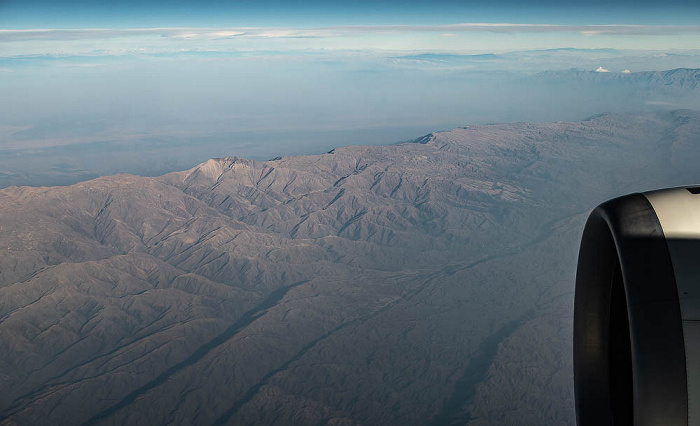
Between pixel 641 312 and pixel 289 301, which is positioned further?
pixel 289 301

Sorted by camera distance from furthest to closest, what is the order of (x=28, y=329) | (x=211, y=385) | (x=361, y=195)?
(x=361, y=195), (x=28, y=329), (x=211, y=385)

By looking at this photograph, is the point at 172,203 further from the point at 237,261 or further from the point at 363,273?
the point at 363,273

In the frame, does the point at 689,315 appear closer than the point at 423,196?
Yes

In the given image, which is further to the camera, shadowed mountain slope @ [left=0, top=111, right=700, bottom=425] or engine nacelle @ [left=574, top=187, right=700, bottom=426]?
shadowed mountain slope @ [left=0, top=111, right=700, bottom=425]

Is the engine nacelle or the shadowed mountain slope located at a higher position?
the engine nacelle

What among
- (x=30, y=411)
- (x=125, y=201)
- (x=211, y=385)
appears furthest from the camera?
(x=125, y=201)

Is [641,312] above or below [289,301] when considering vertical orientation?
above

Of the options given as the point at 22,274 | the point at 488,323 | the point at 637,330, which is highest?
the point at 637,330

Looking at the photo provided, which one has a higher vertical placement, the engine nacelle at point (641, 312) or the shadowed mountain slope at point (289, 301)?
the engine nacelle at point (641, 312)

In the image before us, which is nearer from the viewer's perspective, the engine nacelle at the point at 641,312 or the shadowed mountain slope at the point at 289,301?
the engine nacelle at the point at 641,312

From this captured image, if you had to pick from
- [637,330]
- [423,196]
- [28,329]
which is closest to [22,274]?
[28,329]

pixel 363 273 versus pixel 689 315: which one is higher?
pixel 689 315
